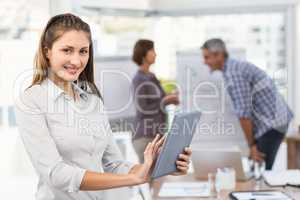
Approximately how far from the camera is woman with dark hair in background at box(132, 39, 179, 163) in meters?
3.89

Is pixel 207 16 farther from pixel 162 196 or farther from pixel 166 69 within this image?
pixel 162 196

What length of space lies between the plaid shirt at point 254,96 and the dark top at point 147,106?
0.61 metres

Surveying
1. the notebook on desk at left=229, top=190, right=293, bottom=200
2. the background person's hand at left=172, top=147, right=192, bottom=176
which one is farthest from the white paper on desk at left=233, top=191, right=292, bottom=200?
the background person's hand at left=172, top=147, right=192, bottom=176

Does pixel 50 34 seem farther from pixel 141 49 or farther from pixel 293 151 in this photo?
pixel 293 151

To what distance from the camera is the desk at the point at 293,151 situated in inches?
163

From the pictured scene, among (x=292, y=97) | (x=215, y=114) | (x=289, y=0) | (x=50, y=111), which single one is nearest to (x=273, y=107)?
(x=215, y=114)

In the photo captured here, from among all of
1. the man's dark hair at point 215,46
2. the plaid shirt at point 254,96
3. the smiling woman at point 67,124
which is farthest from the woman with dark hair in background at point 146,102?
the smiling woman at point 67,124

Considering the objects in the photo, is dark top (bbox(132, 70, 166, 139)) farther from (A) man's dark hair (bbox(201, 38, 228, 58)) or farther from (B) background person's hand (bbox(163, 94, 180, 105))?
(A) man's dark hair (bbox(201, 38, 228, 58))

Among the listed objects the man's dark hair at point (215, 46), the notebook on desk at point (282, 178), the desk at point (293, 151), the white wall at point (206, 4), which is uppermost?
the white wall at point (206, 4)

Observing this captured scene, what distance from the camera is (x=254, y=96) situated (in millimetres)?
3604

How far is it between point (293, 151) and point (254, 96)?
34.8 inches

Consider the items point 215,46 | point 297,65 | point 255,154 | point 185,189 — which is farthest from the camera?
point 297,65

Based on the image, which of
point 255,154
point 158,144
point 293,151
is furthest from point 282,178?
point 293,151

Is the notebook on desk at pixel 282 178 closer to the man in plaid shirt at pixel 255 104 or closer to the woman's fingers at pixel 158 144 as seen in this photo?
the man in plaid shirt at pixel 255 104
